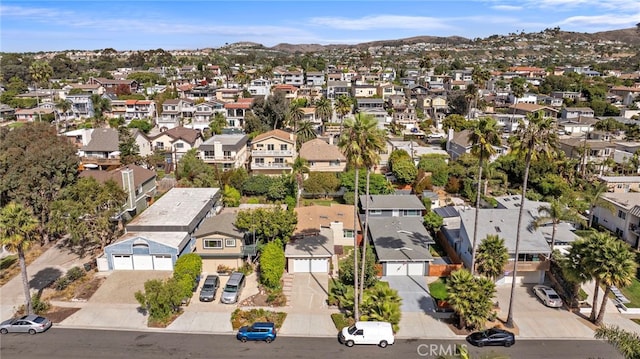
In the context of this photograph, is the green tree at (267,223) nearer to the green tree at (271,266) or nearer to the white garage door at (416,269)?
the green tree at (271,266)

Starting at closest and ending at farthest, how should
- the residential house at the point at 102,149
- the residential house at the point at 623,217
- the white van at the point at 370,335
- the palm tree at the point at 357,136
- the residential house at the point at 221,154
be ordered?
the palm tree at the point at 357,136 → the white van at the point at 370,335 → the residential house at the point at 623,217 → the residential house at the point at 221,154 → the residential house at the point at 102,149

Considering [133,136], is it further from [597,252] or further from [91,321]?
[597,252]

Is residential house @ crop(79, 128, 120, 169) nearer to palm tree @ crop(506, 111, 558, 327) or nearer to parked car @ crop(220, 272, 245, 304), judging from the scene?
parked car @ crop(220, 272, 245, 304)

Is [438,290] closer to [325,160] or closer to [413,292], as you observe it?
[413,292]

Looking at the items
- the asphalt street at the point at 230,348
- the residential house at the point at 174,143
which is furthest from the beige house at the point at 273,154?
the asphalt street at the point at 230,348

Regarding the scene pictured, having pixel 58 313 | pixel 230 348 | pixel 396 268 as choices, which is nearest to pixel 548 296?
pixel 396 268

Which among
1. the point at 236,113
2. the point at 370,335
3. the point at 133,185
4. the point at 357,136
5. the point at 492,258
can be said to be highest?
the point at 357,136
